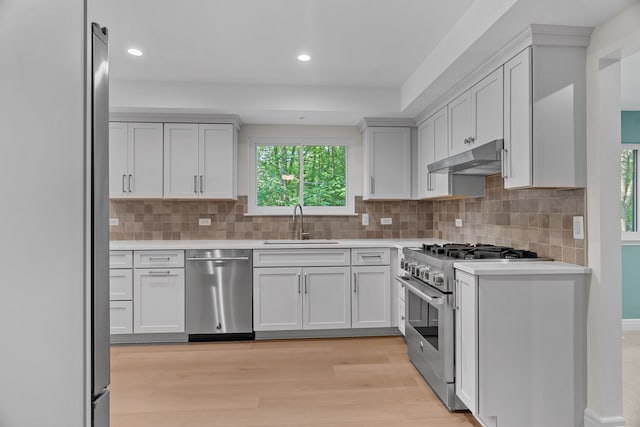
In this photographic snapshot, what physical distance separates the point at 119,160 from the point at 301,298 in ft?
7.50

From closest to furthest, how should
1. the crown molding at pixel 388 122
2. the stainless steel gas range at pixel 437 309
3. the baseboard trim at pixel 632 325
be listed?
the stainless steel gas range at pixel 437 309 < the baseboard trim at pixel 632 325 < the crown molding at pixel 388 122

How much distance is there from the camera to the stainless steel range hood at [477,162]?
2371mm

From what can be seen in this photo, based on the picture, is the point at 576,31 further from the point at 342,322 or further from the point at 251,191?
the point at 251,191

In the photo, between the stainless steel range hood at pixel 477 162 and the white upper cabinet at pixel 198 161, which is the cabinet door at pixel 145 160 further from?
the stainless steel range hood at pixel 477 162

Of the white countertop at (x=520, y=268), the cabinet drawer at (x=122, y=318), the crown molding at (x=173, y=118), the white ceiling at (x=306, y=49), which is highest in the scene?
the white ceiling at (x=306, y=49)

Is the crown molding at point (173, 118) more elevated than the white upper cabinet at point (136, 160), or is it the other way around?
the crown molding at point (173, 118)

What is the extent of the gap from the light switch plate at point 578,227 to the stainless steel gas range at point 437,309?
296 millimetres

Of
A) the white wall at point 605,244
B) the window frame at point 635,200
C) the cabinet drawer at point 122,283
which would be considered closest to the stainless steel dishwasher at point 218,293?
the cabinet drawer at point 122,283

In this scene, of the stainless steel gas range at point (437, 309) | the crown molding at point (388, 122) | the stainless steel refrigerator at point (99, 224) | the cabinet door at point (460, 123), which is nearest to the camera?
the stainless steel refrigerator at point (99, 224)

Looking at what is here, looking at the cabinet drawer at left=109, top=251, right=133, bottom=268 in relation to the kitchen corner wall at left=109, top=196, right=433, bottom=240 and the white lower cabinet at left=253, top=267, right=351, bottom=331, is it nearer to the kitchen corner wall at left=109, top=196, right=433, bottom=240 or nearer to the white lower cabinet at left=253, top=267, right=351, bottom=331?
the kitchen corner wall at left=109, top=196, right=433, bottom=240

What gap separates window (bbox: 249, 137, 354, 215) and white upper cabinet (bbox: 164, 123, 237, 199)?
0.47m
